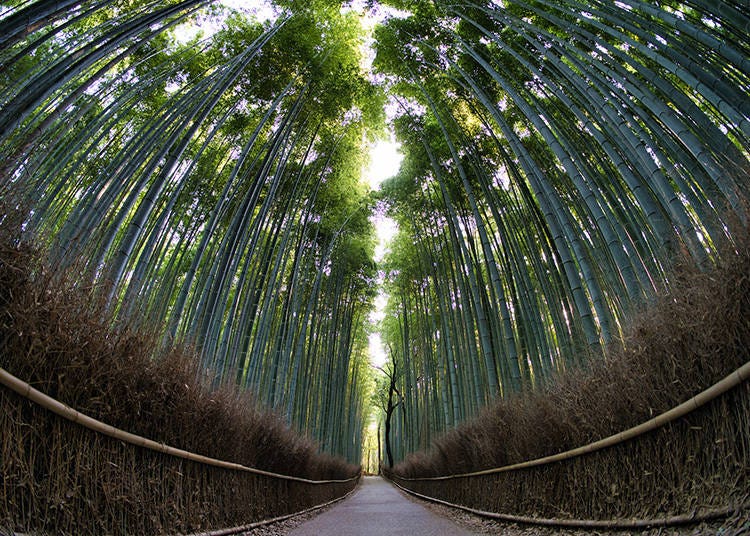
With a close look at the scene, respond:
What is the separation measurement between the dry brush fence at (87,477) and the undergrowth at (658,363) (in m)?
2.22

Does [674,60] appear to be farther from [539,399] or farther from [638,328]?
[539,399]

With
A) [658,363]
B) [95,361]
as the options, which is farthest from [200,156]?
[658,363]

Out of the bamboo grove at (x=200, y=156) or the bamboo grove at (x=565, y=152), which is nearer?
the bamboo grove at (x=565, y=152)

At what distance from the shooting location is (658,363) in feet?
6.06

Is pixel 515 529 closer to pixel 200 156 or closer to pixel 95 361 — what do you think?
pixel 95 361

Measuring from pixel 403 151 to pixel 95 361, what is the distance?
6.70 m

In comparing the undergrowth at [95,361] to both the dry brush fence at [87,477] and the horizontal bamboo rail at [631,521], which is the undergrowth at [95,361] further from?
the horizontal bamboo rail at [631,521]

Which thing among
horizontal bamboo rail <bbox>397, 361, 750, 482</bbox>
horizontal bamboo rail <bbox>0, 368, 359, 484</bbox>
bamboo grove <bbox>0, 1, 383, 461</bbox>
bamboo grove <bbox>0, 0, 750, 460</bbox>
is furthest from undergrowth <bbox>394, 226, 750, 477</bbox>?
bamboo grove <bbox>0, 1, 383, 461</bbox>

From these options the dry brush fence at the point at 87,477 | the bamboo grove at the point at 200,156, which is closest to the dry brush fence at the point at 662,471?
the dry brush fence at the point at 87,477

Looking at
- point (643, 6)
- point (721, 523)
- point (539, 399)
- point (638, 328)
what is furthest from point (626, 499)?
point (643, 6)

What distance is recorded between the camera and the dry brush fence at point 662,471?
55.7 inches

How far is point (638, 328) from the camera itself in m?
2.03

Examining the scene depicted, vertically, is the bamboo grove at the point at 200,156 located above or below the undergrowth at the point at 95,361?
above

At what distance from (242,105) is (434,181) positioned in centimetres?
353
